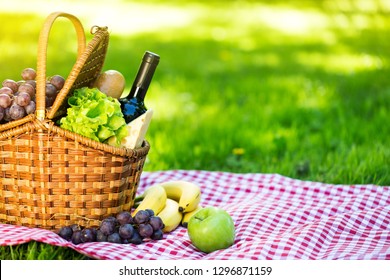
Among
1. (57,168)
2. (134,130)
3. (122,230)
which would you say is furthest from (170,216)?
(57,168)

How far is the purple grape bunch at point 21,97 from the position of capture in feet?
9.84

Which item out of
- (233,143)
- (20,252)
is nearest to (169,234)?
(20,252)

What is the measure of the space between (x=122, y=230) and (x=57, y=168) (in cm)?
36

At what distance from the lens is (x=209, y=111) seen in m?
5.53

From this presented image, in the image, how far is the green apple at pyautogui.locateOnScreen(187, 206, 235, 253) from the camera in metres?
2.91

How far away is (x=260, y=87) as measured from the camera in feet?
20.4

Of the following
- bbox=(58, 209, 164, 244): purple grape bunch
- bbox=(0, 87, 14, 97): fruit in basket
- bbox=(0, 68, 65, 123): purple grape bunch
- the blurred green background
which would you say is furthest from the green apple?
the blurred green background

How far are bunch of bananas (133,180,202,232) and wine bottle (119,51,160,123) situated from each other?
37 cm

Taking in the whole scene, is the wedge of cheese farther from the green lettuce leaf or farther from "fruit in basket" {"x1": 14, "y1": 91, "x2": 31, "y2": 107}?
"fruit in basket" {"x1": 14, "y1": 91, "x2": 31, "y2": 107}

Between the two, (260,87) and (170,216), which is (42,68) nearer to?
(170,216)

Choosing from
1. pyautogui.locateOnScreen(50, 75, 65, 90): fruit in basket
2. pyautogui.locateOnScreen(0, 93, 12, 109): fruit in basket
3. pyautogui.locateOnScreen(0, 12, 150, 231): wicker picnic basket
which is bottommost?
pyautogui.locateOnScreen(0, 12, 150, 231): wicker picnic basket

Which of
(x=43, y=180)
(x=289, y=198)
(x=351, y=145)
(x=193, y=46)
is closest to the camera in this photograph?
(x=43, y=180)
